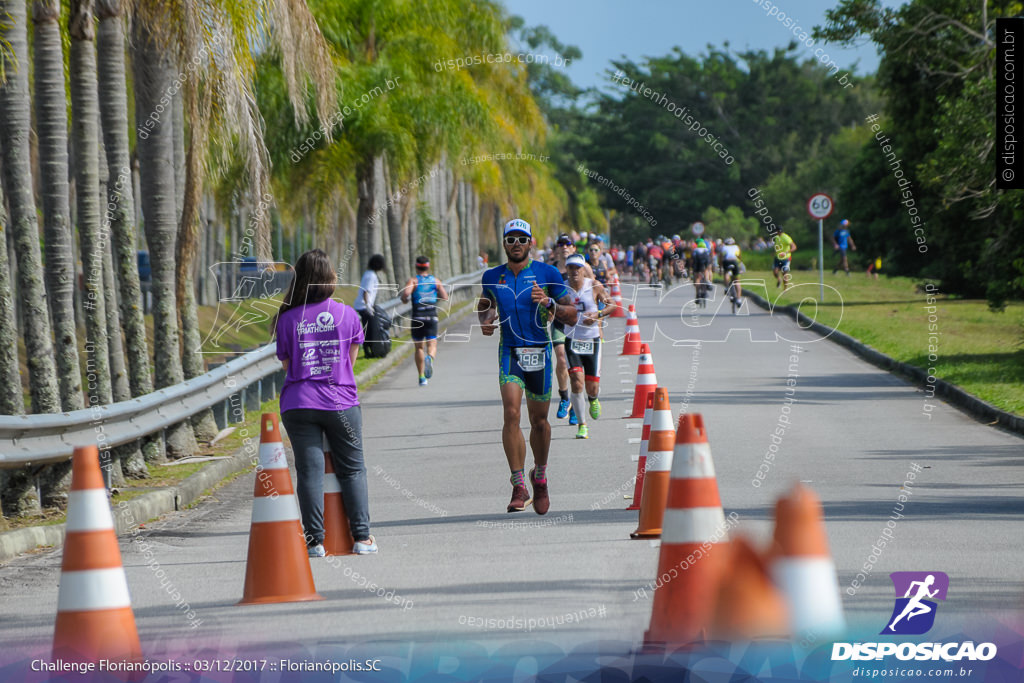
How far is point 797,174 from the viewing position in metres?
78.8

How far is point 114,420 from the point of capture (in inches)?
493

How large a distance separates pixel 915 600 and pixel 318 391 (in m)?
3.64

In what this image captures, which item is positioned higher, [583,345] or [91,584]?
[583,345]

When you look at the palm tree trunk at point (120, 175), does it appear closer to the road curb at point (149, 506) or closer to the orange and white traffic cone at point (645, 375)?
the road curb at point (149, 506)

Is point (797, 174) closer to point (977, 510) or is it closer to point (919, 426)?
point (919, 426)

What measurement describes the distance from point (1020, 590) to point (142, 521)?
6737 mm

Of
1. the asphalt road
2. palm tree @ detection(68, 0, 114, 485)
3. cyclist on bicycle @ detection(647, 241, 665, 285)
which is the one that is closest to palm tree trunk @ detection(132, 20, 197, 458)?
palm tree @ detection(68, 0, 114, 485)

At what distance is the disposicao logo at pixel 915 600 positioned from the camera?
6.62 metres

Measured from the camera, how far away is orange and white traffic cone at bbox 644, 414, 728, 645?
6207mm

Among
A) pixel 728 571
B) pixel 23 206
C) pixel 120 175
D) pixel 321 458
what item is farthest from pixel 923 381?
pixel 728 571

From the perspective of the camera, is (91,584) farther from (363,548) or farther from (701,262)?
(701,262)

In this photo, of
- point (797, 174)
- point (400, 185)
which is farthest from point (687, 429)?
point (797, 174)

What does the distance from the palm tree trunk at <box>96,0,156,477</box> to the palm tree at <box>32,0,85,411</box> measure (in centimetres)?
145

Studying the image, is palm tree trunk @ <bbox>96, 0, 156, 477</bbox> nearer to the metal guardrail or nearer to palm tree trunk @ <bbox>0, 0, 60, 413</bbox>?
the metal guardrail
